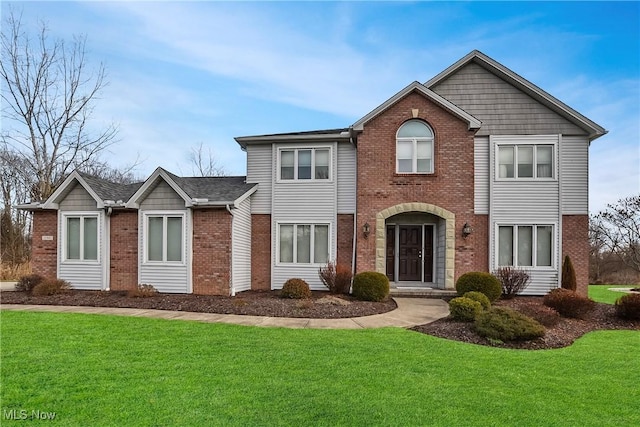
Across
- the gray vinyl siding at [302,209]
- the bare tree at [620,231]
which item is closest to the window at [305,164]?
the gray vinyl siding at [302,209]

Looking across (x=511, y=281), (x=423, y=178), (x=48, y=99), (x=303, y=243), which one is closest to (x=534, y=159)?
(x=423, y=178)

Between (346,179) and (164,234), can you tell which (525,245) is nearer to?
(346,179)

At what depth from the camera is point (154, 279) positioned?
1362 cm

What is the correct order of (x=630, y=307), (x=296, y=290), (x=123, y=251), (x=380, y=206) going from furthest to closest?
(x=380, y=206) < (x=123, y=251) < (x=296, y=290) < (x=630, y=307)

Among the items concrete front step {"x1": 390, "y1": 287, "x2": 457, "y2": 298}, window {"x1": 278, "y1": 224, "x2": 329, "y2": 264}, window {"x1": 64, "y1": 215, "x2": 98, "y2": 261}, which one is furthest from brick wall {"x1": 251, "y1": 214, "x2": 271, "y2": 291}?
window {"x1": 64, "y1": 215, "x2": 98, "y2": 261}

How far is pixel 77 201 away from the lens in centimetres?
1422

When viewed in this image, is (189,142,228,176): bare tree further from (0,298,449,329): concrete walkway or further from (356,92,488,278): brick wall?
(0,298,449,329): concrete walkway

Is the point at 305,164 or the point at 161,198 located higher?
the point at 305,164

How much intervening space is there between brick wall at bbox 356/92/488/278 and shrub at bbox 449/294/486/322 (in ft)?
16.8

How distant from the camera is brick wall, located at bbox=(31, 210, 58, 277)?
14217 mm

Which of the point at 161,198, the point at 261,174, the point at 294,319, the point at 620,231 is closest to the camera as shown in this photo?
the point at 294,319

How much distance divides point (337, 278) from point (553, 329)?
6.65 m

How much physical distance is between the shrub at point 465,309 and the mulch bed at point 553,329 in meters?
0.22

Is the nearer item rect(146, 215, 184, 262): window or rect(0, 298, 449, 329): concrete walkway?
rect(0, 298, 449, 329): concrete walkway
